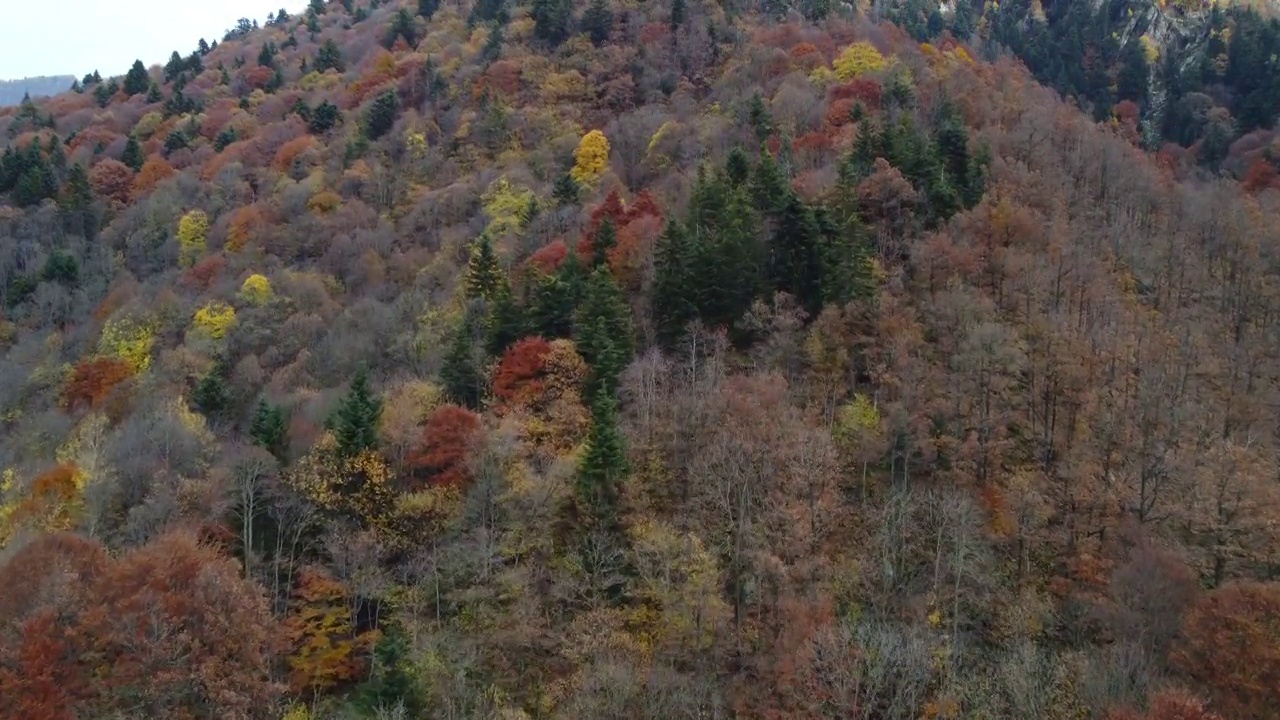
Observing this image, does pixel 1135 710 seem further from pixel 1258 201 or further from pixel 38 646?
pixel 1258 201

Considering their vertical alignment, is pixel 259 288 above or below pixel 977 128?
below

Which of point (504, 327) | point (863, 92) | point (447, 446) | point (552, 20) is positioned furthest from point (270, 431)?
point (552, 20)

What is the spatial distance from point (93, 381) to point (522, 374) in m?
38.5

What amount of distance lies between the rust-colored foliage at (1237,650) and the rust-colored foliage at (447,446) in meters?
33.7

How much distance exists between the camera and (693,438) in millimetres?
45781

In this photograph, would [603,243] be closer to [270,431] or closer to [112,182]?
[270,431]

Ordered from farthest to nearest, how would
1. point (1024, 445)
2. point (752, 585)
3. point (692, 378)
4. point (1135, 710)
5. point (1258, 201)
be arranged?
point (1258, 201) < point (692, 378) < point (1024, 445) < point (752, 585) < point (1135, 710)

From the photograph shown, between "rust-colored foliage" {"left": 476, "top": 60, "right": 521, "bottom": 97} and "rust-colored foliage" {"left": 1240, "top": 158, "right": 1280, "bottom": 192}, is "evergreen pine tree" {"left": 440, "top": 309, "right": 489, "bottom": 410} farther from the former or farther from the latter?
"rust-colored foliage" {"left": 1240, "top": 158, "right": 1280, "bottom": 192}

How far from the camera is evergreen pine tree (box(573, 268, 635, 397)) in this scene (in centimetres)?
5019

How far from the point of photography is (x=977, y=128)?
75.4 meters

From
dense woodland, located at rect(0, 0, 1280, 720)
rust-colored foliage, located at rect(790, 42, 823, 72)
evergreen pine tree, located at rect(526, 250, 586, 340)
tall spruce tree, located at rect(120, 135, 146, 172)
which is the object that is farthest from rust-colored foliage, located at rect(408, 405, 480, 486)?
tall spruce tree, located at rect(120, 135, 146, 172)

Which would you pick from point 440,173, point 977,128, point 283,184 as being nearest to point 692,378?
point 977,128

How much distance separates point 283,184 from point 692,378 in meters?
65.6

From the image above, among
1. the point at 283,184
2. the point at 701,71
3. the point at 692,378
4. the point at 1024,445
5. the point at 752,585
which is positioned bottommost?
the point at 752,585
